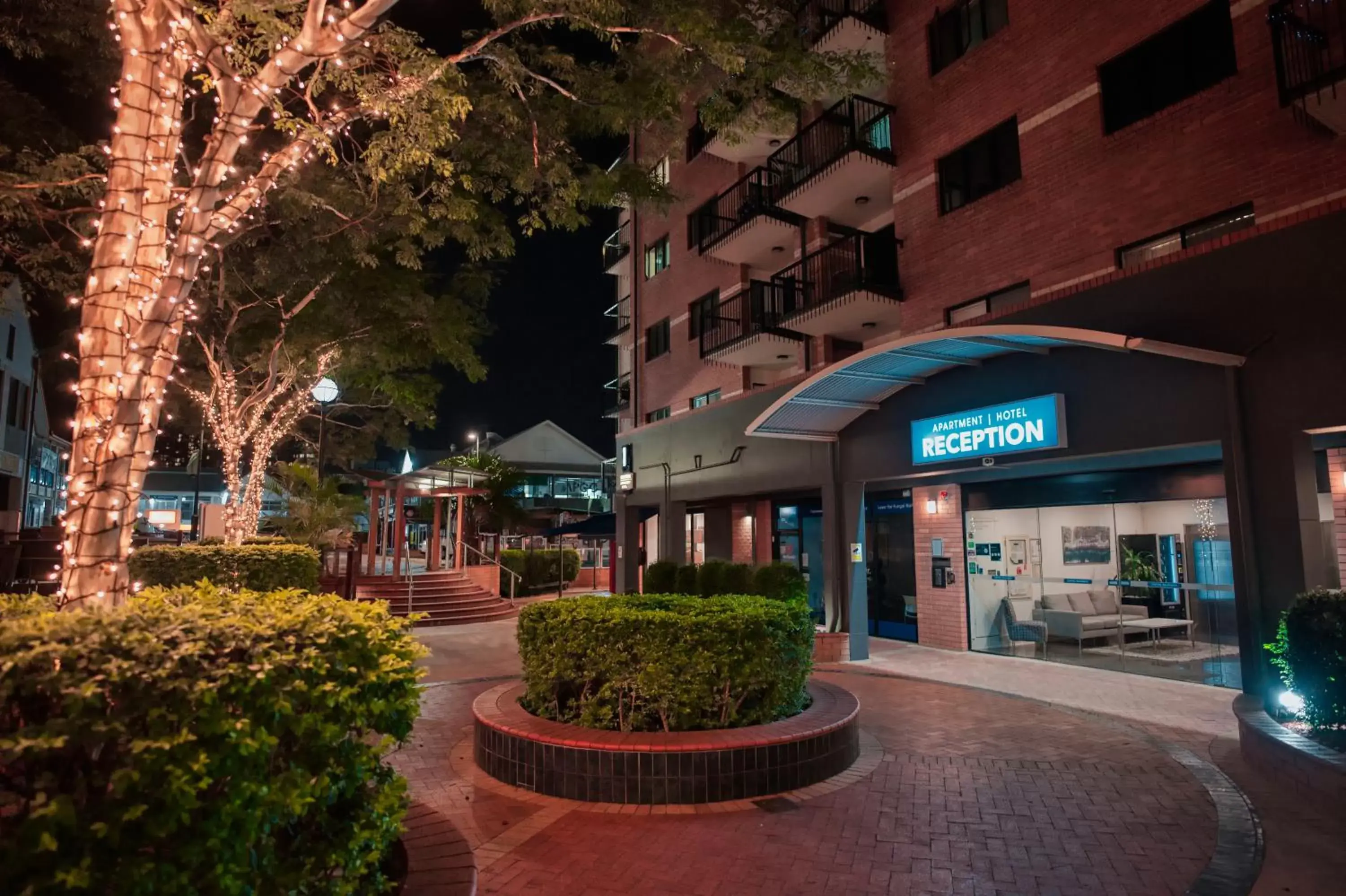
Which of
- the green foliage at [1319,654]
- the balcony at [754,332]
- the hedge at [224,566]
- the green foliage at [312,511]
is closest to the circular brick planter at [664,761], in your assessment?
the green foliage at [1319,654]

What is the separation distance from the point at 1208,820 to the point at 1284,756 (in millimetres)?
1121

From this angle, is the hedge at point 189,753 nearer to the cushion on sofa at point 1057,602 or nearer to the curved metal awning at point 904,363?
the curved metal awning at point 904,363

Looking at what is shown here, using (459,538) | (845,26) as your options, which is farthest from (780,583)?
(459,538)

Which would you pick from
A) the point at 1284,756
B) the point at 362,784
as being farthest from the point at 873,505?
the point at 362,784

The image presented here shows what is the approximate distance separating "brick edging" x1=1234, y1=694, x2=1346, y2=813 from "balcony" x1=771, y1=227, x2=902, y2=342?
8.78 meters

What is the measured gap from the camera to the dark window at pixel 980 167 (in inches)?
478

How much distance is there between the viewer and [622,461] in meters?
24.0

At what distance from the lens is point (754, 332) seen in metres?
16.8

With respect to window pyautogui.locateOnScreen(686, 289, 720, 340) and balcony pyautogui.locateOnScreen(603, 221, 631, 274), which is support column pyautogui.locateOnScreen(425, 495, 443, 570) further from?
balcony pyautogui.locateOnScreen(603, 221, 631, 274)

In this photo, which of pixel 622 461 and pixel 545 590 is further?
pixel 545 590

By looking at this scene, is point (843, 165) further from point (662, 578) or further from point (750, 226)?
point (662, 578)

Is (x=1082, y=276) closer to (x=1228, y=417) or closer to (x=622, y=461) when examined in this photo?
(x=1228, y=417)

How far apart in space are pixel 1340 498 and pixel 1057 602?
14.3 feet

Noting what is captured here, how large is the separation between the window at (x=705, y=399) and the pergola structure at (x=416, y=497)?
6393 millimetres
